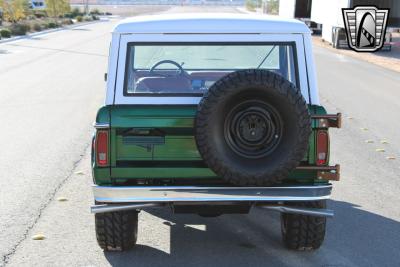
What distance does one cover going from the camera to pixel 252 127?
→ 4.57m

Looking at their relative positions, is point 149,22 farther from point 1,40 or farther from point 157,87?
point 1,40

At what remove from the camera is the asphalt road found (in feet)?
16.7

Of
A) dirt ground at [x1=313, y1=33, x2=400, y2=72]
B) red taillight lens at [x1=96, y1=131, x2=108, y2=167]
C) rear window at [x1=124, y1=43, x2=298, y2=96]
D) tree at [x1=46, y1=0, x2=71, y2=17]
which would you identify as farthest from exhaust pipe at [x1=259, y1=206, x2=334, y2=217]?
tree at [x1=46, y1=0, x2=71, y2=17]

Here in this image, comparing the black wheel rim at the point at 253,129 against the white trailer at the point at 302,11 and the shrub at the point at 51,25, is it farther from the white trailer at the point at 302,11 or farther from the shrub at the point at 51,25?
the shrub at the point at 51,25

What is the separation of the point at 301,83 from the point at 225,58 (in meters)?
1.56

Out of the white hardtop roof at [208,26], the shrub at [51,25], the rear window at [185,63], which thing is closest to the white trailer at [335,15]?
the shrub at [51,25]

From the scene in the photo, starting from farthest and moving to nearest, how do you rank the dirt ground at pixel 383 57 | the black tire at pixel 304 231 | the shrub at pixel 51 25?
the shrub at pixel 51 25 → the dirt ground at pixel 383 57 → the black tire at pixel 304 231

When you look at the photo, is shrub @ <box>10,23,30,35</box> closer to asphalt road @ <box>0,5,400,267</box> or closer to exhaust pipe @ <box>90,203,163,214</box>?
asphalt road @ <box>0,5,400,267</box>

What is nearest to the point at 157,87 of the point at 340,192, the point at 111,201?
the point at 111,201

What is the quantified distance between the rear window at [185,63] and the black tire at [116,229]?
930 millimetres

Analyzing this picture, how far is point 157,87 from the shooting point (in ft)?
17.1

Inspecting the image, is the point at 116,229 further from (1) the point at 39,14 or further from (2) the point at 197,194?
(1) the point at 39,14

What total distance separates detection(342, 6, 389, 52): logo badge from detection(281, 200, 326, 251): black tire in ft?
80.0

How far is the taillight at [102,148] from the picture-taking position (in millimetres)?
4695
